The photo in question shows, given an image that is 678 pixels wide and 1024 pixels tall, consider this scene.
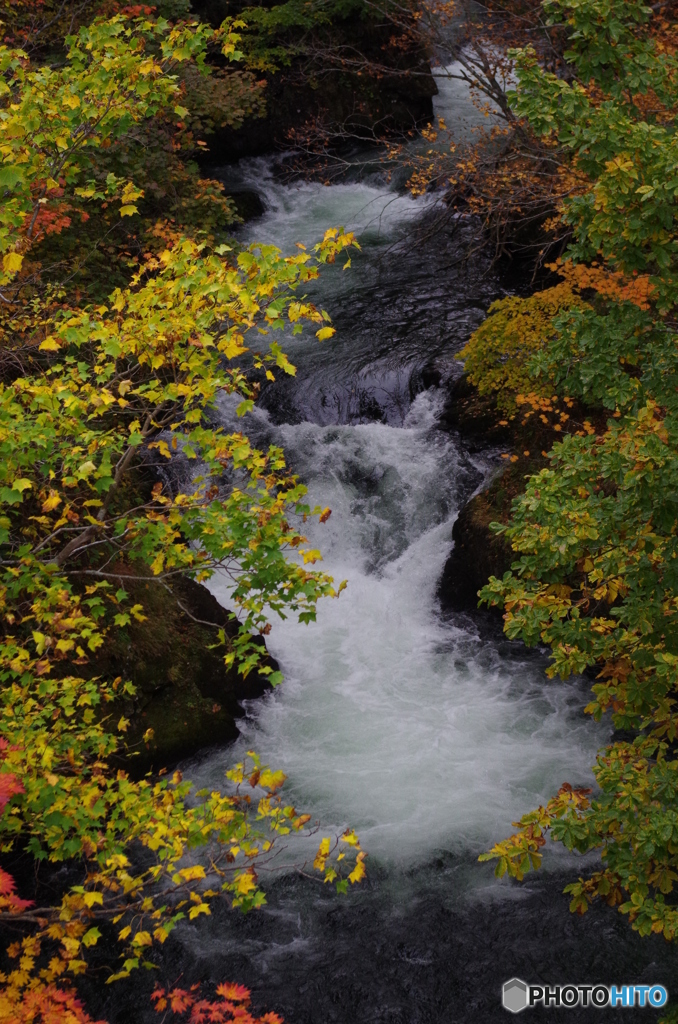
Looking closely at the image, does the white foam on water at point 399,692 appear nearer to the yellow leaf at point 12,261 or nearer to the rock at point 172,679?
the rock at point 172,679

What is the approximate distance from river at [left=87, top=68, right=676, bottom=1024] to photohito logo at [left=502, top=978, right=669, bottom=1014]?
63mm

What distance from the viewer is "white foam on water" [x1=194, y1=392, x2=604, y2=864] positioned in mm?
7258

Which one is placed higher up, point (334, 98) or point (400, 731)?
point (334, 98)

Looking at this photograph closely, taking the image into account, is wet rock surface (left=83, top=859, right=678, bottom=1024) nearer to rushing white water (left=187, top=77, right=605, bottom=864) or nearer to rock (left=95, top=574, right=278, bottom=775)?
rushing white water (left=187, top=77, right=605, bottom=864)

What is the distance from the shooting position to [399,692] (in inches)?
339

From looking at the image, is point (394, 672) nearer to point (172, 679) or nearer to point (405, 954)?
point (172, 679)

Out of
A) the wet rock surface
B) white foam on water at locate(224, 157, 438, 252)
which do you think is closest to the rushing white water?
the wet rock surface

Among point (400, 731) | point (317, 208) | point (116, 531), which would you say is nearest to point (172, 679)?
point (400, 731)

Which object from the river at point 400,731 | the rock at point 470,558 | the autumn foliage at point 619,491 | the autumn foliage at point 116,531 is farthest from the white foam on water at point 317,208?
the autumn foliage at point 619,491

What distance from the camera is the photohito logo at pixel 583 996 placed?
559 centimetres

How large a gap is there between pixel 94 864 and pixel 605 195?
5.91 m

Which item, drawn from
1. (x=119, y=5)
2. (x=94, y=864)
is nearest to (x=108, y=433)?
(x=94, y=864)

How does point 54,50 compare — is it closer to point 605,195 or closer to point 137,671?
point 137,671

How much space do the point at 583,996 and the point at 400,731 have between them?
287 centimetres
